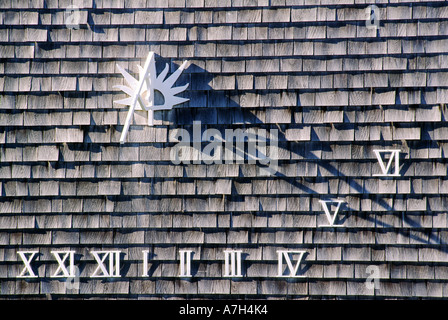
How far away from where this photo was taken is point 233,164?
4.33m

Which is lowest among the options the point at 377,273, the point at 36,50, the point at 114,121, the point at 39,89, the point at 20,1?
the point at 377,273

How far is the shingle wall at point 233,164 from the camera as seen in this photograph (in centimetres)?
424

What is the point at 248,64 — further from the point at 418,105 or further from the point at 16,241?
the point at 16,241

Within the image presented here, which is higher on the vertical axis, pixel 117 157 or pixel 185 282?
pixel 117 157

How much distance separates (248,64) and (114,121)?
4.46 ft

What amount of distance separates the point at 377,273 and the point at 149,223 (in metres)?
2.17

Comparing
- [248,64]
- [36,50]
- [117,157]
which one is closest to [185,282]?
[117,157]

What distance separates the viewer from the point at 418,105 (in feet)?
13.9

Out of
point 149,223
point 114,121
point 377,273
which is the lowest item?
point 377,273

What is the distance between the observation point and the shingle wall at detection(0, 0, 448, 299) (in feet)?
13.9

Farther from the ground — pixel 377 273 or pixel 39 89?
pixel 39 89

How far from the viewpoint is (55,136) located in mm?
4406

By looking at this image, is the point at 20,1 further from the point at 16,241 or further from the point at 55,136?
the point at 16,241
